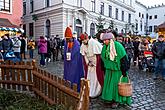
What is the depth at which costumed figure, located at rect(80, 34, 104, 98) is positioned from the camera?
291 inches

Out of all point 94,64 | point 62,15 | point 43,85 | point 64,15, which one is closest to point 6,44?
point 94,64

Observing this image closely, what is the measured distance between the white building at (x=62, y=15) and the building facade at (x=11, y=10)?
7.27m

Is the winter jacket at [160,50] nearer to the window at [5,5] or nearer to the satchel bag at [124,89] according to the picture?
the satchel bag at [124,89]

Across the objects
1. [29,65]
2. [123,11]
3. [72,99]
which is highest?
[123,11]

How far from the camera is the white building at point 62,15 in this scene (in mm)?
36000

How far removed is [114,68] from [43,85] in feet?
5.79

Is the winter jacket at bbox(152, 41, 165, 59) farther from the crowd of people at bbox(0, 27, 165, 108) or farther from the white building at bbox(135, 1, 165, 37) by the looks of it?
the white building at bbox(135, 1, 165, 37)

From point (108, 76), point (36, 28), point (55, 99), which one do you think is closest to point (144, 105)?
point (108, 76)

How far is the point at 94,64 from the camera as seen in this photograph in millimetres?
7449

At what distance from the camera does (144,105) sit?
22.0 feet

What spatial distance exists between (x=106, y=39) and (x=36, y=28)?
116 ft

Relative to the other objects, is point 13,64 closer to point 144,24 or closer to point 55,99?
point 55,99

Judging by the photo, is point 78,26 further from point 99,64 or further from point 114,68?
point 114,68

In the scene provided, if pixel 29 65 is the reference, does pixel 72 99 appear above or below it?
below
